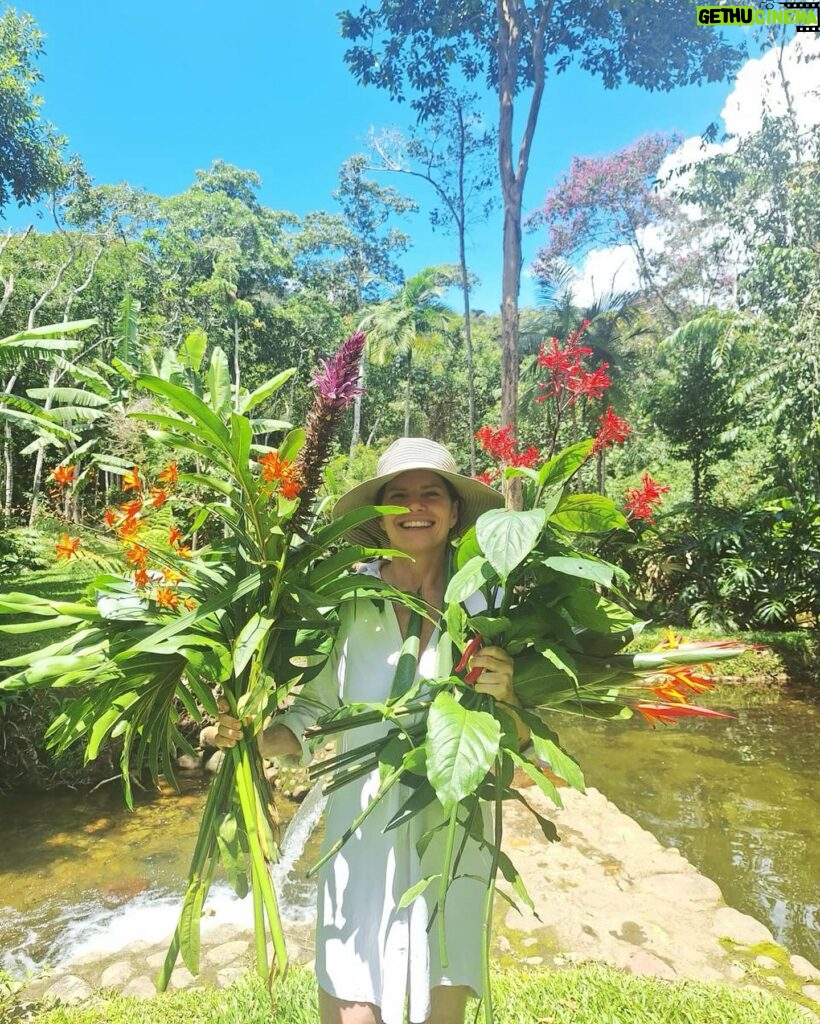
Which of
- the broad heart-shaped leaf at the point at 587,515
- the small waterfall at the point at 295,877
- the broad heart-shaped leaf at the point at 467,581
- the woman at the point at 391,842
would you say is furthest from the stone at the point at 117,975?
the broad heart-shaped leaf at the point at 587,515

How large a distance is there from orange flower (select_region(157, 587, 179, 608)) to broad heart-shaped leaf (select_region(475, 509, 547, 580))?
24.8 inches

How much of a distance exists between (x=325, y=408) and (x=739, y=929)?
3.39 meters

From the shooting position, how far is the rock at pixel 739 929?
310cm

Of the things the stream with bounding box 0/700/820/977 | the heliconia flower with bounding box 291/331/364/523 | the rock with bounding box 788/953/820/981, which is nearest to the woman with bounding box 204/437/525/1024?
the heliconia flower with bounding box 291/331/364/523

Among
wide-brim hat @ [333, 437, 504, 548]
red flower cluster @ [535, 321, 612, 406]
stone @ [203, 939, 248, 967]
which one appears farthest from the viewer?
stone @ [203, 939, 248, 967]

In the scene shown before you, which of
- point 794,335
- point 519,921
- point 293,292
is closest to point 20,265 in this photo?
point 293,292

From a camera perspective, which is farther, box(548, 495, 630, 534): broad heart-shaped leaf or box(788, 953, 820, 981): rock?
box(788, 953, 820, 981): rock

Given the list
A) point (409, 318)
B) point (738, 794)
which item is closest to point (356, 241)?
point (409, 318)

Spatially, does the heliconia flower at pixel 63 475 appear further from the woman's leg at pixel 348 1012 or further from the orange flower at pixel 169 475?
the woman's leg at pixel 348 1012

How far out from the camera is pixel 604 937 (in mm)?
3115

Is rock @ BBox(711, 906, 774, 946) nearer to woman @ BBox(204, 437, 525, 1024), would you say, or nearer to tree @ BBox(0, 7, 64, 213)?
woman @ BBox(204, 437, 525, 1024)

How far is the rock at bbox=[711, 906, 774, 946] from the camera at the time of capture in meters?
3.10

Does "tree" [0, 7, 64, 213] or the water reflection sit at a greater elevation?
"tree" [0, 7, 64, 213]

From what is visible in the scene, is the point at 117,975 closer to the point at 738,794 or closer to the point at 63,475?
the point at 63,475
